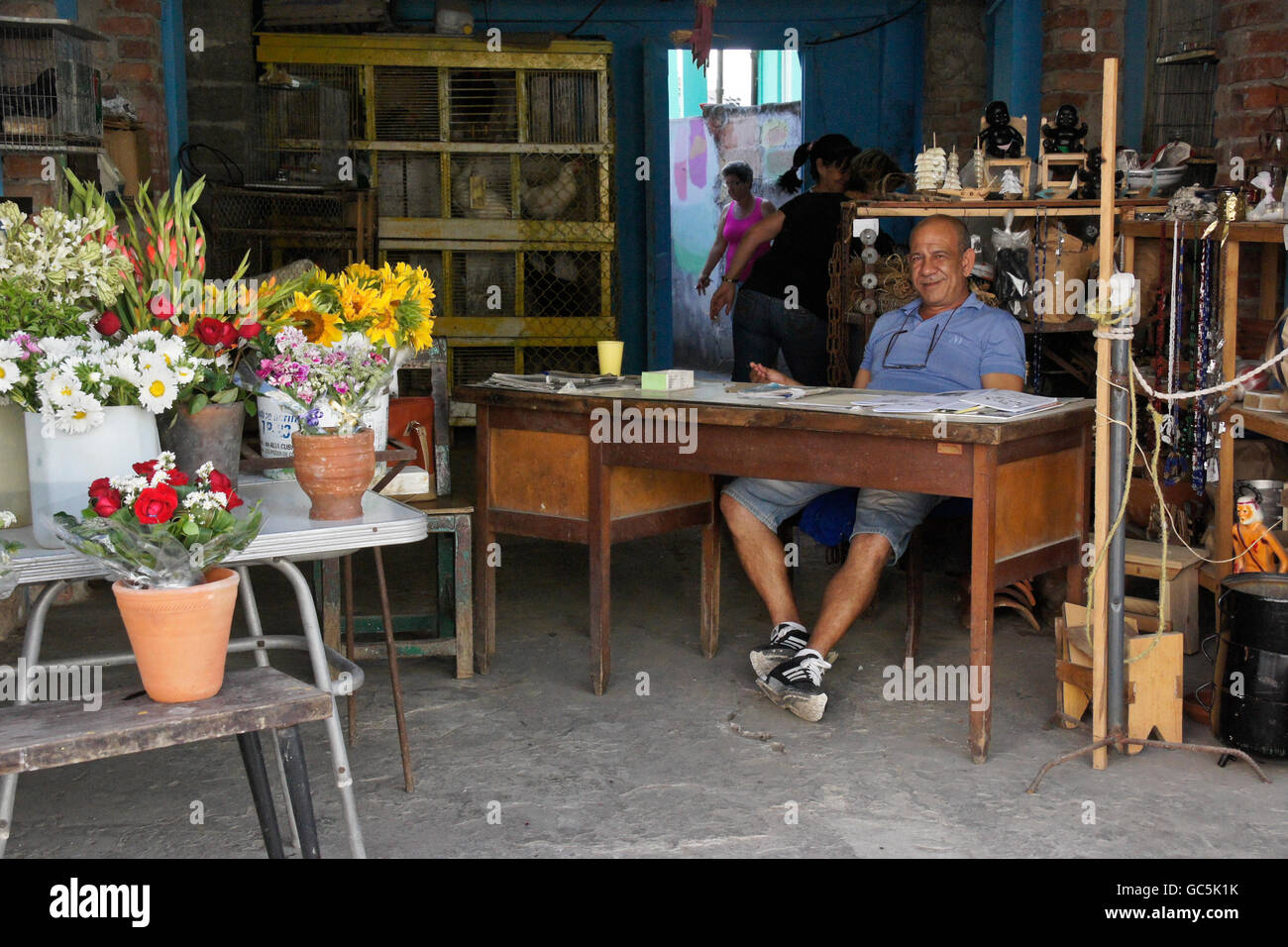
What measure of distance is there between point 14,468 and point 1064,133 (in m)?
4.42

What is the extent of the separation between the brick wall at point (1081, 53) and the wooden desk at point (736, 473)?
11.7 ft

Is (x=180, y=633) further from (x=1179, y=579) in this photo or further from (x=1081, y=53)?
(x=1081, y=53)

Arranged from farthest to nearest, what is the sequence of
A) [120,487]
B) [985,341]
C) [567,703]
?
[985,341], [567,703], [120,487]

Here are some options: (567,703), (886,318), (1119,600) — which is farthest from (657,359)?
(1119,600)

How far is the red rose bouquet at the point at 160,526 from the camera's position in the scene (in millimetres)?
2227

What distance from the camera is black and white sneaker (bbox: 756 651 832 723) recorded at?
3.85 m

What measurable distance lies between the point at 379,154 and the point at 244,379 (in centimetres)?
592

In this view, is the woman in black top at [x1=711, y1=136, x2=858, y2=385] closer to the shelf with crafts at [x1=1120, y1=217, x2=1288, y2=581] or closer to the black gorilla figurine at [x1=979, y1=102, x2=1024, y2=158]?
the black gorilla figurine at [x1=979, y1=102, x2=1024, y2=158]

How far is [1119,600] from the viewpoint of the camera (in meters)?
3.45

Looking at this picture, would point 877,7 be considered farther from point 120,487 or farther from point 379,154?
point 120,487

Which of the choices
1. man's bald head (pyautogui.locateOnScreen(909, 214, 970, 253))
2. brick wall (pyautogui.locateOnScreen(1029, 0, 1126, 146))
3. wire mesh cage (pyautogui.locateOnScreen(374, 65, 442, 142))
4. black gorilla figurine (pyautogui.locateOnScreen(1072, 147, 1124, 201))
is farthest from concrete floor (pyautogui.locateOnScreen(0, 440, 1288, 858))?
wire mesh cage (pyautogui.locateOnScreen(374, 65, 442, 142))

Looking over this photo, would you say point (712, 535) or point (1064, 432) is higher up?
point (1064, 432)

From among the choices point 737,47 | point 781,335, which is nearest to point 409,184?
→ point 737,47

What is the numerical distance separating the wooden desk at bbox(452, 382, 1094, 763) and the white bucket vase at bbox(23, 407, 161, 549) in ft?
5.57
